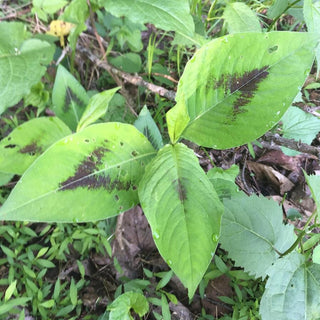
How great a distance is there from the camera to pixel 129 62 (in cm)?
193

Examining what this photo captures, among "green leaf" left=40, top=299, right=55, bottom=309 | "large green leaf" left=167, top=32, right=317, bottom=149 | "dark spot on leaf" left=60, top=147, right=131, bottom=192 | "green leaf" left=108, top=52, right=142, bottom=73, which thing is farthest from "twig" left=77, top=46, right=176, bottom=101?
"green leaf" left=40, top=299, right=55, bottom=309

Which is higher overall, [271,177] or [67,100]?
[67,100]

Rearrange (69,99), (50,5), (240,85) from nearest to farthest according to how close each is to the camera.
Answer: (240,85) < (69,99) < (50,5)

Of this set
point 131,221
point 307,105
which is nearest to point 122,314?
point 131,221

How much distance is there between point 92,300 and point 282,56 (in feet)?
4.43

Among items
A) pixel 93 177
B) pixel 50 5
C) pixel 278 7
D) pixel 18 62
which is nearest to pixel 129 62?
pixel 50 5

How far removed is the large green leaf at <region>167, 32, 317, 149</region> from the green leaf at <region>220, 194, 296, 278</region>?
0.38 metres

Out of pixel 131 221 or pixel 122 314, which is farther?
pixel 131 221

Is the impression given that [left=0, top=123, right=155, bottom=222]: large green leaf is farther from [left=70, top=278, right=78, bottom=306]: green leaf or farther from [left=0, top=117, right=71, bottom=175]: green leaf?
[left=70, top=278, right=78, bottom=306]: green leaf

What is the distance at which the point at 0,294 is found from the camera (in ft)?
4.82

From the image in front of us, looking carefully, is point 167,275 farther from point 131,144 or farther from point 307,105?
point 307,105

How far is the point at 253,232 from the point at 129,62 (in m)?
1.27

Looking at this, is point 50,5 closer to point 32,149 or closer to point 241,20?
point 32,149

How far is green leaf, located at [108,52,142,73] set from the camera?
1.92 metres
